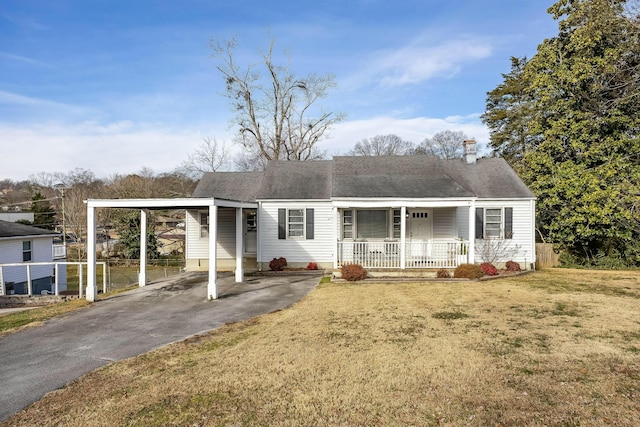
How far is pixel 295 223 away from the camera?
1620 cm

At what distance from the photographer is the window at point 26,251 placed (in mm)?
21359

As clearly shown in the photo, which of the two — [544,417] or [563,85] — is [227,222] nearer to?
[544,417]

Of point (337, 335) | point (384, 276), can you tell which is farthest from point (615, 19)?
point (337, 335)

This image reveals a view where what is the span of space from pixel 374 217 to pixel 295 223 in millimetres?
3533

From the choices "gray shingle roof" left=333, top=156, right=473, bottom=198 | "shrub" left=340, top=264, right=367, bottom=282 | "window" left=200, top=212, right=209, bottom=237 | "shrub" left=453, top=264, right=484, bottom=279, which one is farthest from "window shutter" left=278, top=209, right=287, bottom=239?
"shrub" left=453, top=264, right=484, bottom=279

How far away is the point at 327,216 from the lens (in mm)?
16141

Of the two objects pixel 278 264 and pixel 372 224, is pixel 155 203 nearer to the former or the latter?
pixel 278 264

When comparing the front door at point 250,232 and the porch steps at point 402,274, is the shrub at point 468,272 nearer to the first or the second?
the porch steps at point 402,274

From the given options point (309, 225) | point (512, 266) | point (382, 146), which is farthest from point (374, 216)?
point (382, 146)

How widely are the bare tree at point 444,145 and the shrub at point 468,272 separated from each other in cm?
4071

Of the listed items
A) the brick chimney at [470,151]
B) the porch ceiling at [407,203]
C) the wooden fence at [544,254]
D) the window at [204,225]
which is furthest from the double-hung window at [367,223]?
the wooden fence at [544,254]

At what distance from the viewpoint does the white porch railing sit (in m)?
13.9

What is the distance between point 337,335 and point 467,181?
1263cm

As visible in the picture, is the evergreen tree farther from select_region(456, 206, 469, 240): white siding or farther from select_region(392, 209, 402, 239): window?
select_region(392, 209, 402, 239): window
